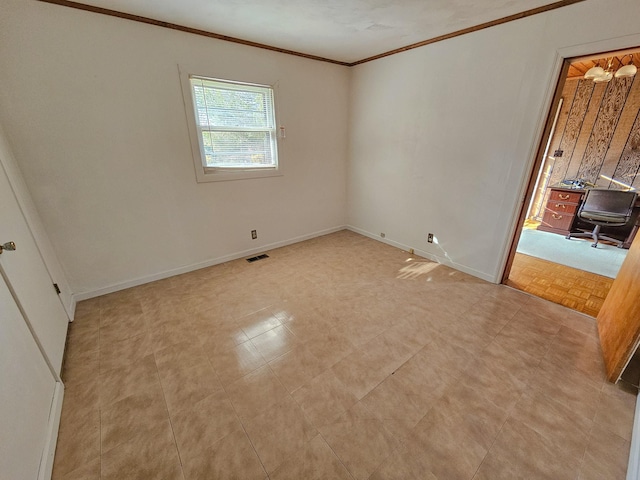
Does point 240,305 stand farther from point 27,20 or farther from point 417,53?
point 417,53

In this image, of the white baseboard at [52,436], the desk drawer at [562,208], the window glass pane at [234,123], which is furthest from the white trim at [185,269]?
the desk drawer at [562,208]

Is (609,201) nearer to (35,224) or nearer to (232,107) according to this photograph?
(232,107)

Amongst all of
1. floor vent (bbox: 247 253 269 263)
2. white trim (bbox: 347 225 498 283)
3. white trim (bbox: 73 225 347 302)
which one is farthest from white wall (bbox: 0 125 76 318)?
white trim (bbox: 347 225 498 283)

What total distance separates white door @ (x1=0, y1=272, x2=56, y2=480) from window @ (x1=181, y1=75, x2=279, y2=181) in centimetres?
193

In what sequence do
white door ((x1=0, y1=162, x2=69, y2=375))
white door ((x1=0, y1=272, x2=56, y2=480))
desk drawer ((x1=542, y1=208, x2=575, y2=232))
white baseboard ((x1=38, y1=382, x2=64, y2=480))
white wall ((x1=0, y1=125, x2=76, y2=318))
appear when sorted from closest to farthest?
white door ((x1=0, y1=272, x2=56, y2=480))
white baseboard ((x1=38, y1=382, x2=64, y2=480))
white door ((x1=0, y1=162, x2=69, y2=375))
white wall ((x1=0, y1=125, x2=76, y2=318))
desk drawer ((x1=542, y1=208, x2=575, y2=232))

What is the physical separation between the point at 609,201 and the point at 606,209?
116mm

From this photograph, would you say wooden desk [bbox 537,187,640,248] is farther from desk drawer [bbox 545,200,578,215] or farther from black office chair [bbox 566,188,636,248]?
black office chair [bbox 566,188,636,248]

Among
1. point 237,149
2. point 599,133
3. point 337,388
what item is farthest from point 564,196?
point 237,149

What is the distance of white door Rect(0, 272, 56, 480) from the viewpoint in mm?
1023

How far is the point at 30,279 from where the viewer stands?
1.67 metres

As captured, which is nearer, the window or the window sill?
the window

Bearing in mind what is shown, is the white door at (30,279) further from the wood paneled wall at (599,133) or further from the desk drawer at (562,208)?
the wood paneled wall at (599,133)

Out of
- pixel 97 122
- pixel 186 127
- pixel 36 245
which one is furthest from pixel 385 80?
pixel 36 245

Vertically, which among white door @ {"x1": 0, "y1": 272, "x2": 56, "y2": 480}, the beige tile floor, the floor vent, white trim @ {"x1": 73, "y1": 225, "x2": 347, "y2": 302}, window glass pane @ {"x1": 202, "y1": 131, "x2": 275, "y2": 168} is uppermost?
window glass pane @ {"x1": 202, "y1": 131, "x2": 275, "y2": 168}
